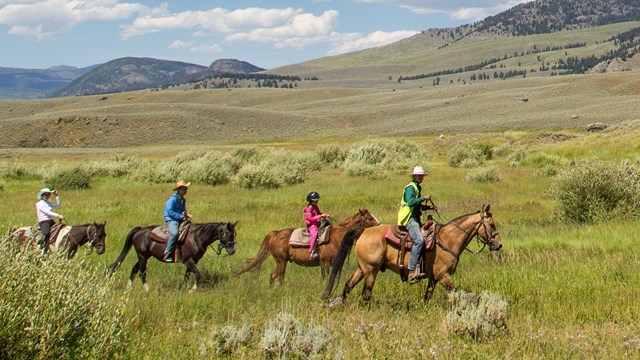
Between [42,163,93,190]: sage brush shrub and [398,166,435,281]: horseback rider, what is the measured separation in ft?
89.6

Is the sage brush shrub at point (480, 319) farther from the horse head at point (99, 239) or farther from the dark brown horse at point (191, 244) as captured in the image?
the horse head at point (99, 239)

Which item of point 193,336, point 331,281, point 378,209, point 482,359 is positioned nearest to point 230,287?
point 331,281

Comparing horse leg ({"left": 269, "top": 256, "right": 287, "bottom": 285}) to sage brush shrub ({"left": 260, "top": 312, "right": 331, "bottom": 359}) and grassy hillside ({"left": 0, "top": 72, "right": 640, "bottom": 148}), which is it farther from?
grassy hillside ({"left": 0, "top": 72, "right": 640, "bottom": 148})

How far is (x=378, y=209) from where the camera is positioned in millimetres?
21922

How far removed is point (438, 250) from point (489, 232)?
907 millimetres

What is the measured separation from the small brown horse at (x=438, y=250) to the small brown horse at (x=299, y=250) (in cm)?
194

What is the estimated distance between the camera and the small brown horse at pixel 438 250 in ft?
31.6

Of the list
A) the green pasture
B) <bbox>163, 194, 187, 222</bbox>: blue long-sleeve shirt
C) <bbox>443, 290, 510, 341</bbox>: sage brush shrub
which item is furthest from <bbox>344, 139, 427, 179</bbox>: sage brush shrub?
<bbox>443, 290, 510, 341</bbox>: sage brush shrub

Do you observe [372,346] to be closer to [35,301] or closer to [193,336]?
[193,336]

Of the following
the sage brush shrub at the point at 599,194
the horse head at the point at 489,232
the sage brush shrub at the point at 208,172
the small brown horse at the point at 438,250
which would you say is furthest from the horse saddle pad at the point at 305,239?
the sage brush shrub at the point at 208,172

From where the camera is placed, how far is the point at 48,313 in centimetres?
534

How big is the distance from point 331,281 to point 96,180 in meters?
29.8

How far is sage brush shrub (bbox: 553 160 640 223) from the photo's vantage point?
1753 cm

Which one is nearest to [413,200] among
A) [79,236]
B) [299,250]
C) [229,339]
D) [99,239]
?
[299,250]
